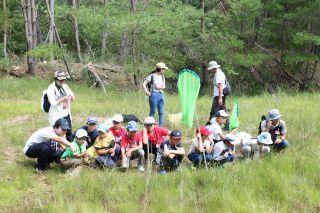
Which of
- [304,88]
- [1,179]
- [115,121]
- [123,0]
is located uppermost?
[123,0]

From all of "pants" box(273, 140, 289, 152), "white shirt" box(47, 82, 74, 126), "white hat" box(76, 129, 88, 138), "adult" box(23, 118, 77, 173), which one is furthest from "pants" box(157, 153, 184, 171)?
"white shirt" box(47, 82, 74, 126)

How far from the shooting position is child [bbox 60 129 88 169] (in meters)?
7.72

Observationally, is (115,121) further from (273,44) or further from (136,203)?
(273,44)

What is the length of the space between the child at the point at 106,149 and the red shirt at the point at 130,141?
0.47 ft

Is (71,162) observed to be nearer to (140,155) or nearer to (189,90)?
(140,155)

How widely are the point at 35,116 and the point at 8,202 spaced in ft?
17.7

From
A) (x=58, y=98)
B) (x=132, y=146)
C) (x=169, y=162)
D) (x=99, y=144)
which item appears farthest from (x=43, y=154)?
(x=169, y=162)

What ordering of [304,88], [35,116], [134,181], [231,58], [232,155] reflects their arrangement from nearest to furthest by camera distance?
[134,181] < [232,155] < [35,116] < [231,58] < [304,88]

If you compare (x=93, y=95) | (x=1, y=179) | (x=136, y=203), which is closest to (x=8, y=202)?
(x=1, y=179)

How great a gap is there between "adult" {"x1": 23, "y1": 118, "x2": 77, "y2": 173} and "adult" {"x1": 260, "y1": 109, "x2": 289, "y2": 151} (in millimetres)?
3462

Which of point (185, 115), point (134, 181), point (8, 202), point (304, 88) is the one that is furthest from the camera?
point (304, 88)

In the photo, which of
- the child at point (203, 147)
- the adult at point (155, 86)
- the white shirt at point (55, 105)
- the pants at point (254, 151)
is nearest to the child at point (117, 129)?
the white shirt at point (55, 105)

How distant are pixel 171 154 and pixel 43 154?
6.92 feet

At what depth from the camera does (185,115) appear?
7391 mm
